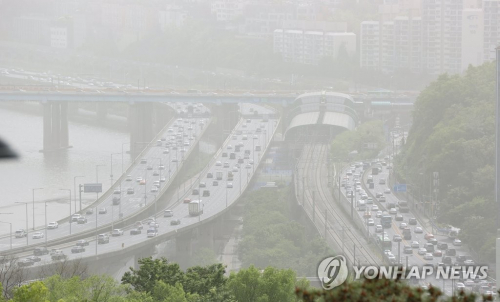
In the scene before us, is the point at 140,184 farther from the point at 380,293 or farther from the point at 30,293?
the point at 380,293

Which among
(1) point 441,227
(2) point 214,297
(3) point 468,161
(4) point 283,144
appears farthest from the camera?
(4) point 283,144

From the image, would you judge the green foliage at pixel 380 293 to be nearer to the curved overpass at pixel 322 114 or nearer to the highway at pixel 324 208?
the highway at pixel 324 208

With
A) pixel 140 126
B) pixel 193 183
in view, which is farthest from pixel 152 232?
pixel 140 126

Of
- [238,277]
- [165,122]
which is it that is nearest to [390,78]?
[165,122]

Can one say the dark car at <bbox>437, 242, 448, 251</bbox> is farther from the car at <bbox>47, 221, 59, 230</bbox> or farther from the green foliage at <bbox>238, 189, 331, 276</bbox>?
the car at <bbox>47, 221, 59, 230</bbox>

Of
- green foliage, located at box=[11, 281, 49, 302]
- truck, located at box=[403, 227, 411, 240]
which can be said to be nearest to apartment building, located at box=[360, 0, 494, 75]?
truck, located at box=[403, 227, 411, 240]

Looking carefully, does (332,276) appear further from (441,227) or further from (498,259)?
(441,227)
